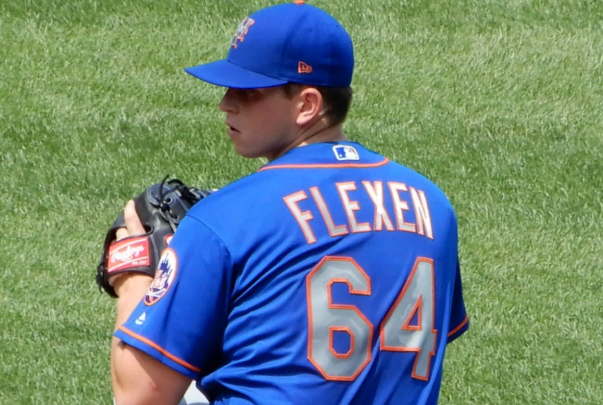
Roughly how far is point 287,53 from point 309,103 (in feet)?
0.40

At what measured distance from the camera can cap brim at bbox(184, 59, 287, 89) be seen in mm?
2521

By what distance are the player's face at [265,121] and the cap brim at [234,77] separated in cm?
3

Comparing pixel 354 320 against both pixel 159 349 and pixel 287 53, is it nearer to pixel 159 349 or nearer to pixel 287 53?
pixel 159 349

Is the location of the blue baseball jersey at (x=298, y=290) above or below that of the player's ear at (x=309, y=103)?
below

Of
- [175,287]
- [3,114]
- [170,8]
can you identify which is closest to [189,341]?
[175,287]

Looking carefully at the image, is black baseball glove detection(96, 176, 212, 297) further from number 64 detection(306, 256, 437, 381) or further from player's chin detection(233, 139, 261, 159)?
number 64 detection(306, 256, 437, 381)

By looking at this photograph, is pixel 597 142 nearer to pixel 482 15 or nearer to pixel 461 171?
pixel 461 171

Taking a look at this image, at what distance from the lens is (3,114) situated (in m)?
7.59

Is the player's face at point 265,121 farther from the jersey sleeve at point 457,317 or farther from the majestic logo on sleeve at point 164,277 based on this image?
the jersey sleeve at point 457,317

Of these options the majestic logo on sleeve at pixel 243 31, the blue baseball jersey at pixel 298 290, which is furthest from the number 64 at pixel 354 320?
the majestic logo on sleeve at pixel 243 31

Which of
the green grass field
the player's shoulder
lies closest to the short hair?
the player's shoulder

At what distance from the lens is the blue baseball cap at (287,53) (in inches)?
99.8

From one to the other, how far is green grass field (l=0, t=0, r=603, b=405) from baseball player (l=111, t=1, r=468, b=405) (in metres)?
2.75

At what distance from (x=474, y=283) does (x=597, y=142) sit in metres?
1.99
